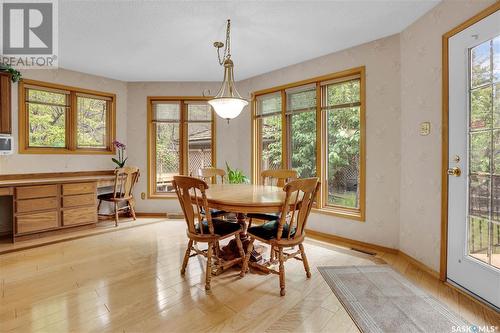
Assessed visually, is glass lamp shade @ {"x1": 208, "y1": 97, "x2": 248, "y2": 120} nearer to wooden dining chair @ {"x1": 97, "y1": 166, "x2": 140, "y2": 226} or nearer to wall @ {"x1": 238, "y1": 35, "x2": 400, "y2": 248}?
wall @ {"x1": 238, "y1": 35, "x2": 400, "y2": 248}

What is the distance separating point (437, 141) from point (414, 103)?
0.51 meters

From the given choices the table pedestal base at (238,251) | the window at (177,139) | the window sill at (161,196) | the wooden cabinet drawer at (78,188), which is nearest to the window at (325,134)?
the window at (177,139)

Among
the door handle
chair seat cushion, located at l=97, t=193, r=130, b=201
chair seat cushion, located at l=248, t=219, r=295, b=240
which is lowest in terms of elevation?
chair seat cushion, located at l=248, t=219, r=295, b=240

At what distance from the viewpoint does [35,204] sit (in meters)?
3.30

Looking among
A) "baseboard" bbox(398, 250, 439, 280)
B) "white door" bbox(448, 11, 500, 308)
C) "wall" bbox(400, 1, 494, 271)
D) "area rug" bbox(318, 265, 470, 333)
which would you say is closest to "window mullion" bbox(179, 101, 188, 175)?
"area rug" bbox(318, 265, 470, 333)

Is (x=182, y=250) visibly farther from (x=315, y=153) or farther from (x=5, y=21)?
(x=5, y=21)

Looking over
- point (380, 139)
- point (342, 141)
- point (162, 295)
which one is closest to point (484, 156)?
point (380, 139)

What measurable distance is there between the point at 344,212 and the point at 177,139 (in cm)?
316

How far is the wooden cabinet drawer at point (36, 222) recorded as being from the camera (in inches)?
126

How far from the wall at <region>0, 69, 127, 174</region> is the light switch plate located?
14.8ft

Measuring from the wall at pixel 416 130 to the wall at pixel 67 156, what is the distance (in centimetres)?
439

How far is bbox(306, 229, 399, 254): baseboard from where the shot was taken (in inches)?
117

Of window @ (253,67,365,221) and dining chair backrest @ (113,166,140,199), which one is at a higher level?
window @ (253,67,365,221)

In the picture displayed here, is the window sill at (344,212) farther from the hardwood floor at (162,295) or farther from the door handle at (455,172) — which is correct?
the door handle at (455,172)
